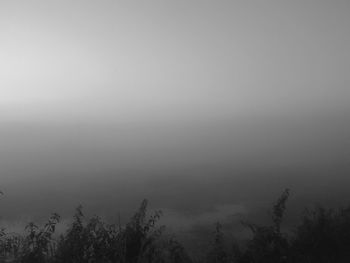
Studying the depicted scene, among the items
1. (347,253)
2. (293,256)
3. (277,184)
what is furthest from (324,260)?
(277,184)

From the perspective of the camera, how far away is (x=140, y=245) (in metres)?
18.9

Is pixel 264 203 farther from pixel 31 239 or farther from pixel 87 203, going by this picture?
pixel 31 239

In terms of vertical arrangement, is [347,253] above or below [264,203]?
above

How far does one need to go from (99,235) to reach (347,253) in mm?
20249

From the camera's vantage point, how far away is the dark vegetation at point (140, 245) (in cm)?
1762

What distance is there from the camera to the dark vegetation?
17.6 meters

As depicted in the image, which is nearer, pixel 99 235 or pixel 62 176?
pixel 99 235

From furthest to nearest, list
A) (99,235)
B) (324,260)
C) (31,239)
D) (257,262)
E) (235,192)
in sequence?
(235,192) → (324,260) → (257,262) → (99,235) → (31,239)

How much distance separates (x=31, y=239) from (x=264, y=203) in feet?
435

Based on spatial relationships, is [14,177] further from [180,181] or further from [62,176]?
[180,181]

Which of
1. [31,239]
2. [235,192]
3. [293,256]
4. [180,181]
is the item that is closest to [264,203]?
[235,192]

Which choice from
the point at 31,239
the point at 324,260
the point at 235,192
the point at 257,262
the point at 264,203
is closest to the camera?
the point at 31,239

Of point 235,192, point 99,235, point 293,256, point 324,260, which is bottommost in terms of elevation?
point 235,192

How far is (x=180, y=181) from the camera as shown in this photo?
7397 inches
